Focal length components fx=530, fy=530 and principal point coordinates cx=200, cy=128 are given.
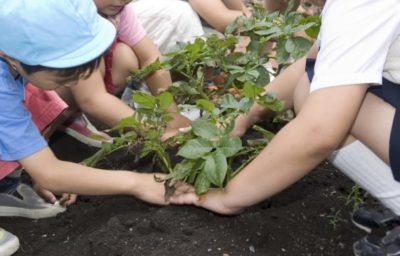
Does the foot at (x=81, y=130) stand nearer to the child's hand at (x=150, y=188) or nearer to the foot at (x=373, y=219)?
the child's hand at (x=150, y=188)

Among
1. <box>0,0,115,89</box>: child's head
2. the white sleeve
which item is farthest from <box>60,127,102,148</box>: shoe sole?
the white sleeve

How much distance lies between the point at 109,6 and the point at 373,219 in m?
1.01

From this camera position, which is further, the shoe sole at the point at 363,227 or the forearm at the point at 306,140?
the shoe sole at the point at 363,227

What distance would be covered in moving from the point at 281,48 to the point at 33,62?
0.73 m

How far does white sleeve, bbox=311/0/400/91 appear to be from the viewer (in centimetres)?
98

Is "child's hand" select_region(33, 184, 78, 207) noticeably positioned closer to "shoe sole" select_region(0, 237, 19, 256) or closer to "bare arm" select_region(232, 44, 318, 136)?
"shoe sole" select_region(0, 237, 19, 256)

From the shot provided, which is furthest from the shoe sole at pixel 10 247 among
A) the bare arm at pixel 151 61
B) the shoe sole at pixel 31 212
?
the bare arm at pixel 151 61

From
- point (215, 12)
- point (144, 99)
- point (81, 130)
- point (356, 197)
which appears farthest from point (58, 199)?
point (215, 12)

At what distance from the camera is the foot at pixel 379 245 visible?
120 cm

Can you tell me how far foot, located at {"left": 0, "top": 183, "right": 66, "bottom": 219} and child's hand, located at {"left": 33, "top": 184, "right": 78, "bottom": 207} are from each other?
15mm

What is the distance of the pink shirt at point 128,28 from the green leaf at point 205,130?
80cm

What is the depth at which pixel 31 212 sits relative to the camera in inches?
58.0

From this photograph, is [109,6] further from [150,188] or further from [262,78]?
[150,188]

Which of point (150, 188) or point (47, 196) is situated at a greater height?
point (150, 188)
